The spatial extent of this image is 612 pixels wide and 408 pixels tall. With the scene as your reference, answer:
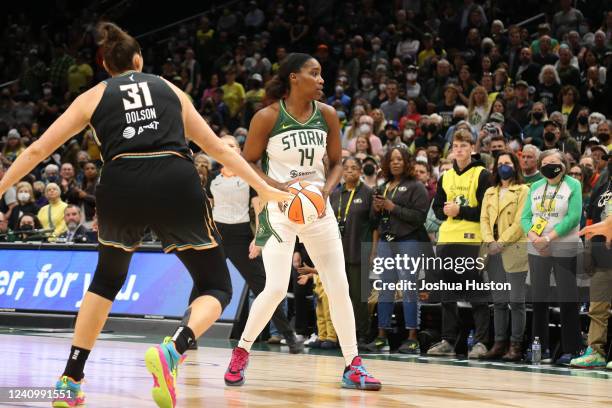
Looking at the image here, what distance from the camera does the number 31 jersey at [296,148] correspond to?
22.1ft

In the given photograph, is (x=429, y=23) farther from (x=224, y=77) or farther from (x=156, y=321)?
(x=156, y=321)

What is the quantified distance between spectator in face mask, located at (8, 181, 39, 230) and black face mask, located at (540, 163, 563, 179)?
819 centimetres

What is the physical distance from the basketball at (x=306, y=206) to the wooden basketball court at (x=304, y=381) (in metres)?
1.08

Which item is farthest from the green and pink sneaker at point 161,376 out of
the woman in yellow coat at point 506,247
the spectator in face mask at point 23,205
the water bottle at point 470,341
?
the spectator in face mask at point 23,205

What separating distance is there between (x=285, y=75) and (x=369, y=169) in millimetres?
4997

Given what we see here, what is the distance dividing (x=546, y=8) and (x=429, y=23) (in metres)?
2.14

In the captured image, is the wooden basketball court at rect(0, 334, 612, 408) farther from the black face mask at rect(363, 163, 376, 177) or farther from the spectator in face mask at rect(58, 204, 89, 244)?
the spectator in face mask at rect(58, 204, 89, 244)

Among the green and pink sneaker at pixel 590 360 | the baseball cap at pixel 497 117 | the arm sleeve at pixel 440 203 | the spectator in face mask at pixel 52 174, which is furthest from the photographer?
the spectator in face mask at pixel 52 174

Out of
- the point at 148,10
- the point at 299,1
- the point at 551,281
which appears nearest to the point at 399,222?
the point at 551,281

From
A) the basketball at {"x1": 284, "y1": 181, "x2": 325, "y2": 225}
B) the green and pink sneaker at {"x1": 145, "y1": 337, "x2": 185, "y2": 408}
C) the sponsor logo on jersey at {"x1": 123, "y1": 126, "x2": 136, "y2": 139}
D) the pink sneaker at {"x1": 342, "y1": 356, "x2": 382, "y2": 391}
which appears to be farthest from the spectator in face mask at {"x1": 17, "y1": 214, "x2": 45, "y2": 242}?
the green and pink sneaker at {"x1": 145, "y1": 337, "x2": 185, "y2": 408}

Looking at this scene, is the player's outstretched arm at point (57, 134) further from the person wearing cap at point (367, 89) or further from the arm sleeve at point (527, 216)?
the person wearing cap at point (367, 89)

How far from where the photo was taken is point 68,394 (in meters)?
5.12

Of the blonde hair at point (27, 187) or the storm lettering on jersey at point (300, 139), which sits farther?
the blonde hair at point (27, 187)

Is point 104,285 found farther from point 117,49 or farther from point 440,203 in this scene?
point 440,203
